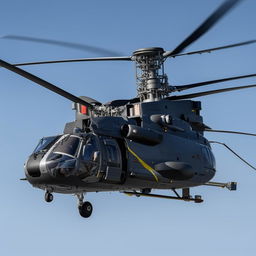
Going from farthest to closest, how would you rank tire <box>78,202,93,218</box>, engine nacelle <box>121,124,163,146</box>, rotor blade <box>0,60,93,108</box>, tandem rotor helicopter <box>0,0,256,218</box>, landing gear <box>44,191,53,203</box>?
1. tire <box>78,202,93,218</box>
2. engine nacelle <box>121,124,163,146</box>
3. landing gear <box>44,191,53,203</box>
4. tandem rotor helicopter <box>0,0,256,218</box>
5. rotor blade <box>0,60,93,108</box>

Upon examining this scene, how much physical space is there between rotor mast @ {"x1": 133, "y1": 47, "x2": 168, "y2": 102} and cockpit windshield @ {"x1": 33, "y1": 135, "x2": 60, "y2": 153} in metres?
6.35

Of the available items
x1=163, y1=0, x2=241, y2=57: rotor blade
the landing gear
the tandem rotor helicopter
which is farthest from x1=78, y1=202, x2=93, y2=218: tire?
x1=163, y1=0, x2=241, y2=57: rotor blade

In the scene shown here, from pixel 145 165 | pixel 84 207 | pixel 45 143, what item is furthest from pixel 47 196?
pixel 145 165

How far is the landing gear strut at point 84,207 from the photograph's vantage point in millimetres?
28891

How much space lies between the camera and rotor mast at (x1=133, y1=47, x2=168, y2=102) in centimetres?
3231

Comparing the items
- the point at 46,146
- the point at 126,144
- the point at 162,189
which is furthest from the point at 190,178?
the point at 46,146

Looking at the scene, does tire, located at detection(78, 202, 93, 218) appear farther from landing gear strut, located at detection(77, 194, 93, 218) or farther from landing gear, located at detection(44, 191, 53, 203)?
landing gear, located at detection(44, 191, 53, 203)

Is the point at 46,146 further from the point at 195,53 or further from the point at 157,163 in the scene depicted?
the point at 195,53

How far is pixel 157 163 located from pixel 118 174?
236cm

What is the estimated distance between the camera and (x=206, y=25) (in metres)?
27.9

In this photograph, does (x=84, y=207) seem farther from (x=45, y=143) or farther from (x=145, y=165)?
(x=45, y=143)

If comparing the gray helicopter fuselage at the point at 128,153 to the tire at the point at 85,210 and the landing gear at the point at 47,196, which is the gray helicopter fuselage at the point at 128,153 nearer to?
the landing gear at the point at 47,196

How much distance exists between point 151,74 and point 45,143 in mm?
7339

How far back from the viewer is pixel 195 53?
3216 cm
